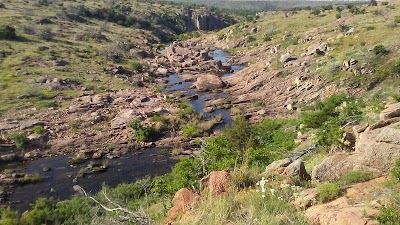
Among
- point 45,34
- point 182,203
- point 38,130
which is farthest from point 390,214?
point 45,34

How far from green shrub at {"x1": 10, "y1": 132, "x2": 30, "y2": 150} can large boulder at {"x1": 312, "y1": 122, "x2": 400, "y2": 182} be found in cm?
2306

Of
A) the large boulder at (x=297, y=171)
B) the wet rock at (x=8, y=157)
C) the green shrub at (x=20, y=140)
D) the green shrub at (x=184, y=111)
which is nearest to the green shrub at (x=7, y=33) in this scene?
the green shrub at (x=20, y=140)

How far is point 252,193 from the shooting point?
21.1 ft

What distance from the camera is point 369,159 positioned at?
8.17m

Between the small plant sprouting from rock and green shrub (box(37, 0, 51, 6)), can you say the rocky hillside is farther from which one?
green shrub (box(37, 0, 51, 6))

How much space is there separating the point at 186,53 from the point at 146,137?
38259 millimetres

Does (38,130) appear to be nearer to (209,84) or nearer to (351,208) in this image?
(209,84)

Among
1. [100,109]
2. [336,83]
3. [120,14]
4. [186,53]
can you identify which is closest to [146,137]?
[100,109]

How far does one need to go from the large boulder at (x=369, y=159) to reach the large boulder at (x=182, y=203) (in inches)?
133

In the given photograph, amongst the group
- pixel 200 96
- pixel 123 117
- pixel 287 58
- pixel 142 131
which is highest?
pixel 287 58

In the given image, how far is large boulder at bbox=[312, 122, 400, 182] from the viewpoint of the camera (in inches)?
310

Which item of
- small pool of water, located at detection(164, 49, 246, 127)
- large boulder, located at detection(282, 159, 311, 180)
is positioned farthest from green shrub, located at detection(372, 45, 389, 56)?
large boulder, located at detection(282, 159, 311, 180)

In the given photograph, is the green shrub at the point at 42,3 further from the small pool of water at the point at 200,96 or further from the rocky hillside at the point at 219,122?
the small pool of water at the point at 200,96

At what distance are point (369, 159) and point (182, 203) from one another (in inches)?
186
